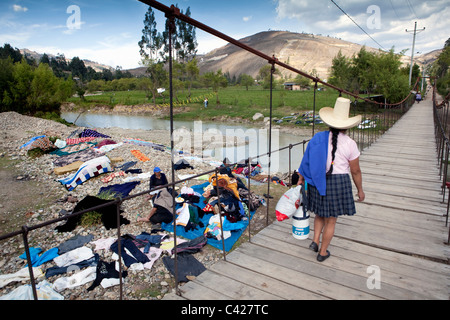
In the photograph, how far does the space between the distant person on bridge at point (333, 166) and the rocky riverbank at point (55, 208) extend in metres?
2.52

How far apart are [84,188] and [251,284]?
24.3 ft

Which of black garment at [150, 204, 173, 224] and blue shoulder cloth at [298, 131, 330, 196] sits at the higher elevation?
blue shoulder cloth at [298, 131, 330, 196]

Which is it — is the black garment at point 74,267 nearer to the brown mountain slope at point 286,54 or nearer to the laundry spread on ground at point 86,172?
the laundry spread on ground at point 86,172

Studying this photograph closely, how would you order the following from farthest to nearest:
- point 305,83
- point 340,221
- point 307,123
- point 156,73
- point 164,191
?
point 305,83, point 156,73, point 307,123, point 164,191, point 340,221

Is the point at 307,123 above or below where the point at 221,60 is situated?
below

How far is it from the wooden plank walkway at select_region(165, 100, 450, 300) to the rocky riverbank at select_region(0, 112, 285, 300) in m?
1.90

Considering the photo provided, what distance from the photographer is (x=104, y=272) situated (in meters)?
3.87

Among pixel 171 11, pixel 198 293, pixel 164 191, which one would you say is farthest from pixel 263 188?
pixel 171 11

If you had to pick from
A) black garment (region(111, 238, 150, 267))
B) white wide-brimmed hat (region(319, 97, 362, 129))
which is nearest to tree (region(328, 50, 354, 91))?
black garment (region(111, 238, 150, 267))

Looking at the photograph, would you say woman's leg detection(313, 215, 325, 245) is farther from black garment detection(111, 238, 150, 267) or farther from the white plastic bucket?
black garment detection(111, 238, 150, 267)

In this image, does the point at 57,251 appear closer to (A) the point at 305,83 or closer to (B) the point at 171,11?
(B) the point at 171,11

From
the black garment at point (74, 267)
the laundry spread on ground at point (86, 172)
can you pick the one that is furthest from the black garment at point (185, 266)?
the laundry spread on ground at point (86, 172)

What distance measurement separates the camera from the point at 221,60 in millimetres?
168375

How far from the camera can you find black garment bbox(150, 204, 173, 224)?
5370 mm
